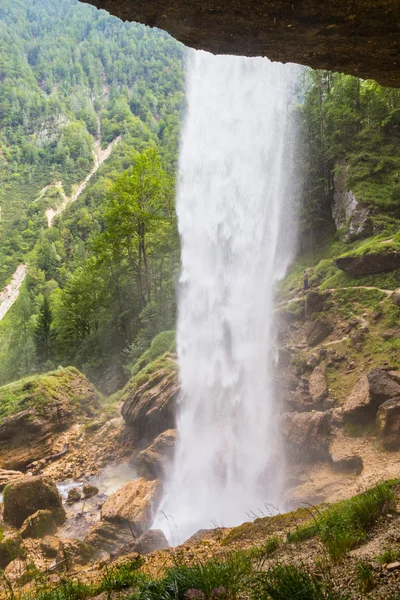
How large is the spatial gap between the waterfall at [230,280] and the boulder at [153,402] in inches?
19.9

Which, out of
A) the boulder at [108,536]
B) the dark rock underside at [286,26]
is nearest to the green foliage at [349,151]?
the dark rock underside at [286,26]

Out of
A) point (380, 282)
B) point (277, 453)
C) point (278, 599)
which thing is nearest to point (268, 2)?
point (278, 599)

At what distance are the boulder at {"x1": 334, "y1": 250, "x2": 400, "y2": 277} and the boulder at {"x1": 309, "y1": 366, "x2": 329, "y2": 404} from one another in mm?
4362

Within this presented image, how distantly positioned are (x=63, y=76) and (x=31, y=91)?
28.5m

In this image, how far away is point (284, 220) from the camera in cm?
1964

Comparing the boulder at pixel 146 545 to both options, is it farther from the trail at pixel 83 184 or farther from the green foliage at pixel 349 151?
the trail at pixel 83 184

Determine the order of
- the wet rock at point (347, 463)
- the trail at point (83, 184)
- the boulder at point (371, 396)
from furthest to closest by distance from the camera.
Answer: the trail at point (83, 184)
the boulder at point (371, 396)
the wet rock at point (347, 463)

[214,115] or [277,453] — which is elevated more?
[214,115]

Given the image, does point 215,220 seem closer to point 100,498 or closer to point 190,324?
point 190,324

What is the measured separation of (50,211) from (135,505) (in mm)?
108908

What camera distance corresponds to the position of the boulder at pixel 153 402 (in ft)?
48.8

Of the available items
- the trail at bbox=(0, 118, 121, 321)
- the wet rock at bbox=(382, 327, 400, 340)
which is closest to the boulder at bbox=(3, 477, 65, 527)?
the wet rock at bbox=(382, 327, 400, 340)

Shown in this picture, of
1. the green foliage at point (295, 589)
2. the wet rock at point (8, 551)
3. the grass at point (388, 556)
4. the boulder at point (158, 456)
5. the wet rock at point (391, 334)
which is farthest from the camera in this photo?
the boulder at point (158, 456)

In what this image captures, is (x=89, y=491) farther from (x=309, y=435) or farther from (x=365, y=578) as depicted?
(x=365, y=578)
